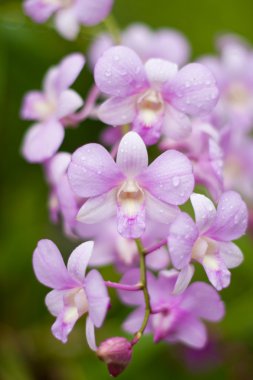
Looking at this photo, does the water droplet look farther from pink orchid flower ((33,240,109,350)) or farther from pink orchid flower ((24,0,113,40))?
pink orchid flower ((24,0,113,40))

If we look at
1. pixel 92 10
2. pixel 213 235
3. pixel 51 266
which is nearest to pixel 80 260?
pixel 51 266

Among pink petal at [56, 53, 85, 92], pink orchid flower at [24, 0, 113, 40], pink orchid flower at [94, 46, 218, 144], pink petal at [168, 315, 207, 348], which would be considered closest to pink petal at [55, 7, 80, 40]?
pink orchid flower at [24, 0, 113, 40]

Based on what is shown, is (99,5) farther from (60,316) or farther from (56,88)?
(60,316)

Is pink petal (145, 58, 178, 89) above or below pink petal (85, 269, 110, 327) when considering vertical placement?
above

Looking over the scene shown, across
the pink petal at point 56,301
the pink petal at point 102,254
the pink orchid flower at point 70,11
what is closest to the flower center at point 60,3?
the pink orchid flower at point 70,11

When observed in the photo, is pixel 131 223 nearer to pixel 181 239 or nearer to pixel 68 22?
pixel 181 239

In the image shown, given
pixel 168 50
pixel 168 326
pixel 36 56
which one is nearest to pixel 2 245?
pixel 36 56

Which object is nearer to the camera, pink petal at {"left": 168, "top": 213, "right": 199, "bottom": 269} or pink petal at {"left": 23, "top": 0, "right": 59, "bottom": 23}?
pink petal at {"left": 168, "top": 213, "right": 199, "bottom": 269}
